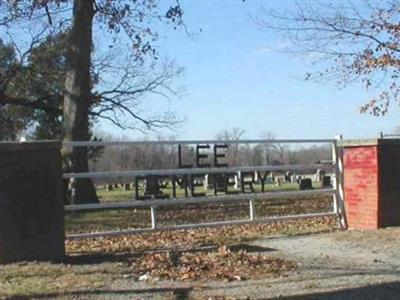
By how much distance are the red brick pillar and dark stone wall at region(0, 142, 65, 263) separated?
5.66 meters

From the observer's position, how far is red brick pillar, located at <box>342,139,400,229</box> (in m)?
12.8

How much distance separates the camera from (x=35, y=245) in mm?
9484

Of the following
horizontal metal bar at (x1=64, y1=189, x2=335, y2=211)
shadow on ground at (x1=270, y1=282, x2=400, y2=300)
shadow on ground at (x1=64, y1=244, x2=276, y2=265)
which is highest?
horizontal metal bar at (x1=64, y1=189, x2=335, y2=211)

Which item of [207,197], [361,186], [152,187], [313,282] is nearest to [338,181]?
[361,186]

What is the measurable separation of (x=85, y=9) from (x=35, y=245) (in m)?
14.7

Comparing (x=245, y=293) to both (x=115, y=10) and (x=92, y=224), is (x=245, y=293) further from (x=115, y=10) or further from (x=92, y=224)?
(x=115, y=10)

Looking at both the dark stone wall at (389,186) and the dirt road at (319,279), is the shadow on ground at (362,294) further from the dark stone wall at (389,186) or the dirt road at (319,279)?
the dark stone wall at (389,186)

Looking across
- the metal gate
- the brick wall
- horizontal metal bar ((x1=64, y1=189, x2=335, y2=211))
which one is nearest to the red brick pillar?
the brick wall

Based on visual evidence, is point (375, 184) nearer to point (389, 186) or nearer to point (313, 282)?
point (389, 186)

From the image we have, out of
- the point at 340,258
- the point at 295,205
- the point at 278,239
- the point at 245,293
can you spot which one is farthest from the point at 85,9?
the point at 245,293

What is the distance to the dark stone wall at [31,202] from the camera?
30.7 ft

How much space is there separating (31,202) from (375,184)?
614cm

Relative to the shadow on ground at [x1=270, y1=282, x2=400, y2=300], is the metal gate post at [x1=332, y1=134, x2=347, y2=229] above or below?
above

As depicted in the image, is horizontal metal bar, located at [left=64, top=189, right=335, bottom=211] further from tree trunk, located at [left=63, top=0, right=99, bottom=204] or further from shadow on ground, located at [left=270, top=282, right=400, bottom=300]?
tree trunk, located at [left=63, top=0, right=99, bottom=204]
